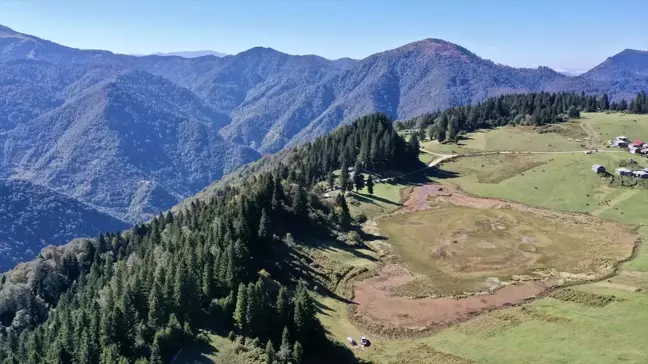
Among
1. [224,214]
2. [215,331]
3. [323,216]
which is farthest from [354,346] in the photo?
[323,216]

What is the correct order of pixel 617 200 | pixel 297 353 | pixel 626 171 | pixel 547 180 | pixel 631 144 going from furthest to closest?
pixel 631 144, pixel 547 180, pixel 626 171, pixel 617 200, pixel 297 353

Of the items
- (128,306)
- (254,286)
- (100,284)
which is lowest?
(100,284)

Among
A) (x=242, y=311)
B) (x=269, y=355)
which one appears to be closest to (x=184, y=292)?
(x=242, y=311)

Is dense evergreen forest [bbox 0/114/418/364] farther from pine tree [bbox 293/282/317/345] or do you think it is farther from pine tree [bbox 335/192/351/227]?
pine tree [bbox 335/192/351/227]

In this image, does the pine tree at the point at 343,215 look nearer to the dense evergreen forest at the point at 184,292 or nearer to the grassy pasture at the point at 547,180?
the dense evergreen forest at the point at 184,292

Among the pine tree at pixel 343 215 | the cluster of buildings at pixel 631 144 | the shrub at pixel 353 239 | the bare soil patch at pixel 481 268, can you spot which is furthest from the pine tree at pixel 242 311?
the cluster of buildings at pixel 631 144

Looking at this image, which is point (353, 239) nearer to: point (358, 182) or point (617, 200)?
point (358, 182)

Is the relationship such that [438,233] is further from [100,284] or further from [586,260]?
[100,284]
